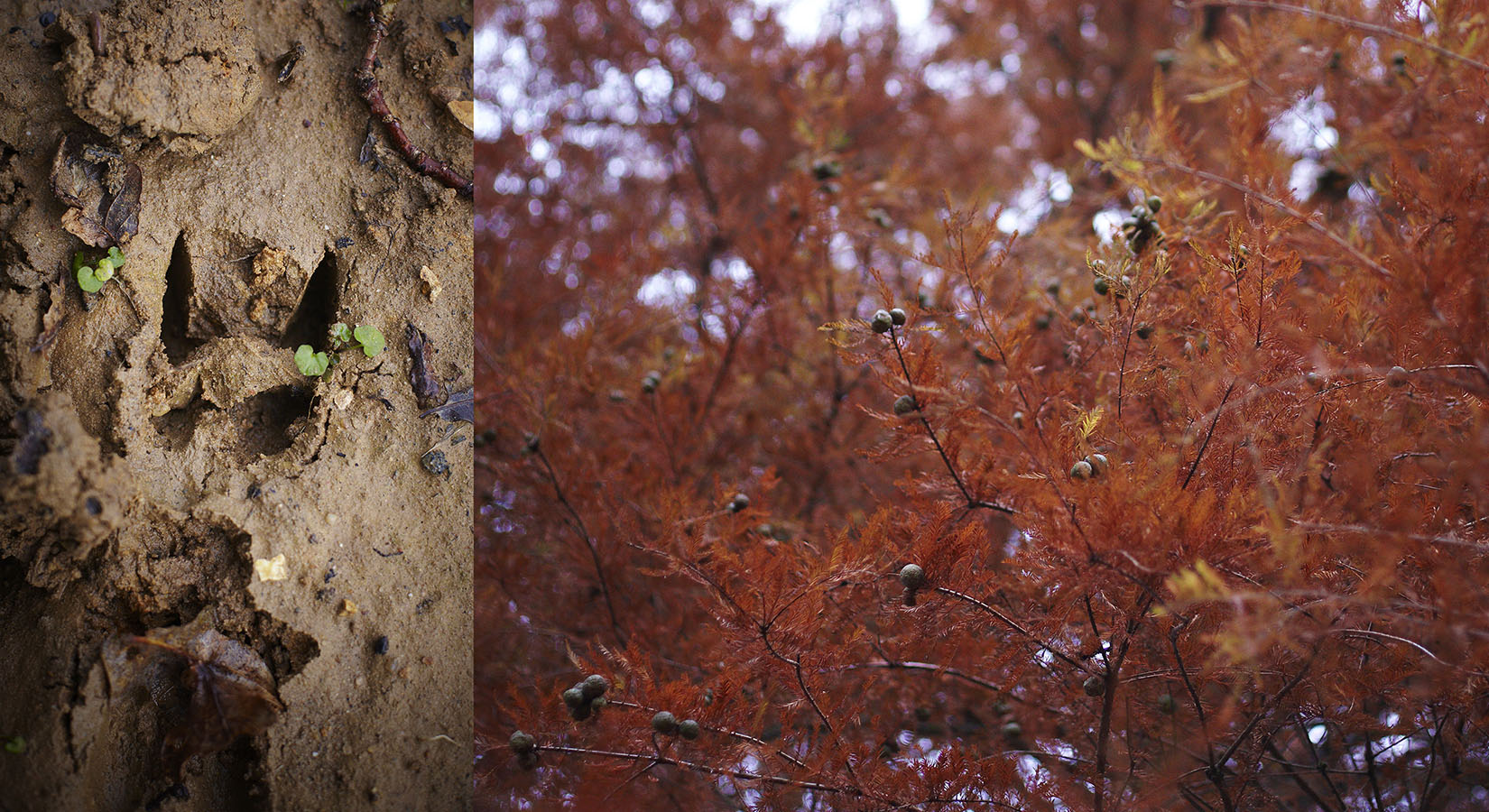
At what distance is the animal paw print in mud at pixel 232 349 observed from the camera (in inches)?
42.6

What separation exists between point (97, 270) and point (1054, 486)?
1.13 m

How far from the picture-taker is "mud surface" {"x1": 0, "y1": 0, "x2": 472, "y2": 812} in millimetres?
974

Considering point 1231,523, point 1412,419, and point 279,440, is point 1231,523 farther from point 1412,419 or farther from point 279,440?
point 279,440

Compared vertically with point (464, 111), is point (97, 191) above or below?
below

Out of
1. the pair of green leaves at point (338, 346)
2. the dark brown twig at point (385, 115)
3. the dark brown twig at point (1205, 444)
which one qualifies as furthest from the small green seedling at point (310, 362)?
the dark brown twig at point (1205, 444)

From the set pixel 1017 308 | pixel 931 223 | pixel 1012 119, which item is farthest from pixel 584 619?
pixel 1012 119

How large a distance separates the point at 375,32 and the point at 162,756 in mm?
974

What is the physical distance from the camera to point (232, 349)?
111cm

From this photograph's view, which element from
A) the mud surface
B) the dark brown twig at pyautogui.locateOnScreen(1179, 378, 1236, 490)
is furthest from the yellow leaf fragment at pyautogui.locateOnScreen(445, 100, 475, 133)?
the dark brown twig at pyautogui.locateOnScreen(1179, 378, 1236, 490)

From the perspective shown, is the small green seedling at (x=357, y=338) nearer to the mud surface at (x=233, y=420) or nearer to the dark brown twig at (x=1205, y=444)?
the mud surface at (x=233, y=420)

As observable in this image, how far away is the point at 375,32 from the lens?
123cm

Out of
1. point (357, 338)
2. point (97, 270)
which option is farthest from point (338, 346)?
point (97, 270)

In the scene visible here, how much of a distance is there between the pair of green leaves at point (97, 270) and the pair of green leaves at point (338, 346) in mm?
218

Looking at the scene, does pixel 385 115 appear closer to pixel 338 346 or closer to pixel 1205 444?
pixel 338 346
